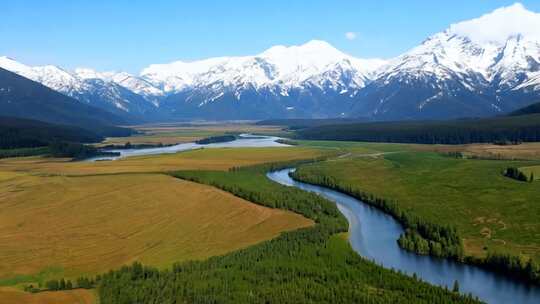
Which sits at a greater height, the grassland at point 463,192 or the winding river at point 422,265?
the grassland at point 463,192

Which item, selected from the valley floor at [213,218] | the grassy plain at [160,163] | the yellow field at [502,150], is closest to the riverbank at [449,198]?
the valley floor at [213,218]

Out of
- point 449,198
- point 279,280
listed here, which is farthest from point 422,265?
point 449,198

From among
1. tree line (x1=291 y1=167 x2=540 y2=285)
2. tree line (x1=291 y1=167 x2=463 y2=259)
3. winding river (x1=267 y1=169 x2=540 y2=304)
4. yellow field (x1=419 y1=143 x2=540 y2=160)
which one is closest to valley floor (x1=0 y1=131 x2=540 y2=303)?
tree line (x1=291 y1=167 x2=463 y2=259)

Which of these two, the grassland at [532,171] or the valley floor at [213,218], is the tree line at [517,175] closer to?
the grassland at [532,171]

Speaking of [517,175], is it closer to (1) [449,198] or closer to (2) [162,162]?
(1) [449,198]

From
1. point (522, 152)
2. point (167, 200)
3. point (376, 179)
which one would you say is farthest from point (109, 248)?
point (522, 152)
